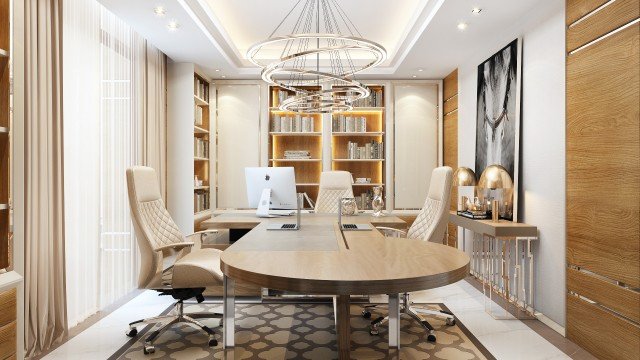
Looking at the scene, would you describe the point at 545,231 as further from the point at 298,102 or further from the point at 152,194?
the point at 152,194

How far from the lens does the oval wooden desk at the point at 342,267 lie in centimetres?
157

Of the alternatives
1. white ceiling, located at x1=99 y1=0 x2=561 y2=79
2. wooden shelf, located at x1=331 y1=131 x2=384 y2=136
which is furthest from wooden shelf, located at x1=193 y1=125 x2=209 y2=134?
wooden shelf, located at x1=331 y1=131 x2=384 y2=136

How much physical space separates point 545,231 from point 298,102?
2.40 m

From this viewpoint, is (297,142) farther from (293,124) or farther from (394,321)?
(394,321)

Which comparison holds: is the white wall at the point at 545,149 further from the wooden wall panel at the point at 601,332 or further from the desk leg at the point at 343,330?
the desk leg at the point at 343,330

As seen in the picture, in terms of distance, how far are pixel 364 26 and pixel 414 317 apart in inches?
135

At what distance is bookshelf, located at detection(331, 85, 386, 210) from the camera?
6.37 metres

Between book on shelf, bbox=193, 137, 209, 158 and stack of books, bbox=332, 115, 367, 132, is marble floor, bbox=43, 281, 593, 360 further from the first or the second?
stack of books, bbox=332, 115, 367, 132

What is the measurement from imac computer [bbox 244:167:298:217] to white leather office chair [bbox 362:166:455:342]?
2.97 feet

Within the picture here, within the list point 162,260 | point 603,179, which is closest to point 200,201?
point 162,260

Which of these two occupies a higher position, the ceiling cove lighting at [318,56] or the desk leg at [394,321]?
the ceiling cove lighting at [318,56]

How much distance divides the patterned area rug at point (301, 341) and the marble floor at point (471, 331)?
0.37 ft

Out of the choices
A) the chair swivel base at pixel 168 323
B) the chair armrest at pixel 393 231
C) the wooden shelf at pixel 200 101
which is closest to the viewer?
the chair swivel base at pixel 168 323

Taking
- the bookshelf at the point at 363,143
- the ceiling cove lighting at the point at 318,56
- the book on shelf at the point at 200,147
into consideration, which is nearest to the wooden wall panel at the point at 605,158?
the ceiling cove lighting at the point at 318,56
